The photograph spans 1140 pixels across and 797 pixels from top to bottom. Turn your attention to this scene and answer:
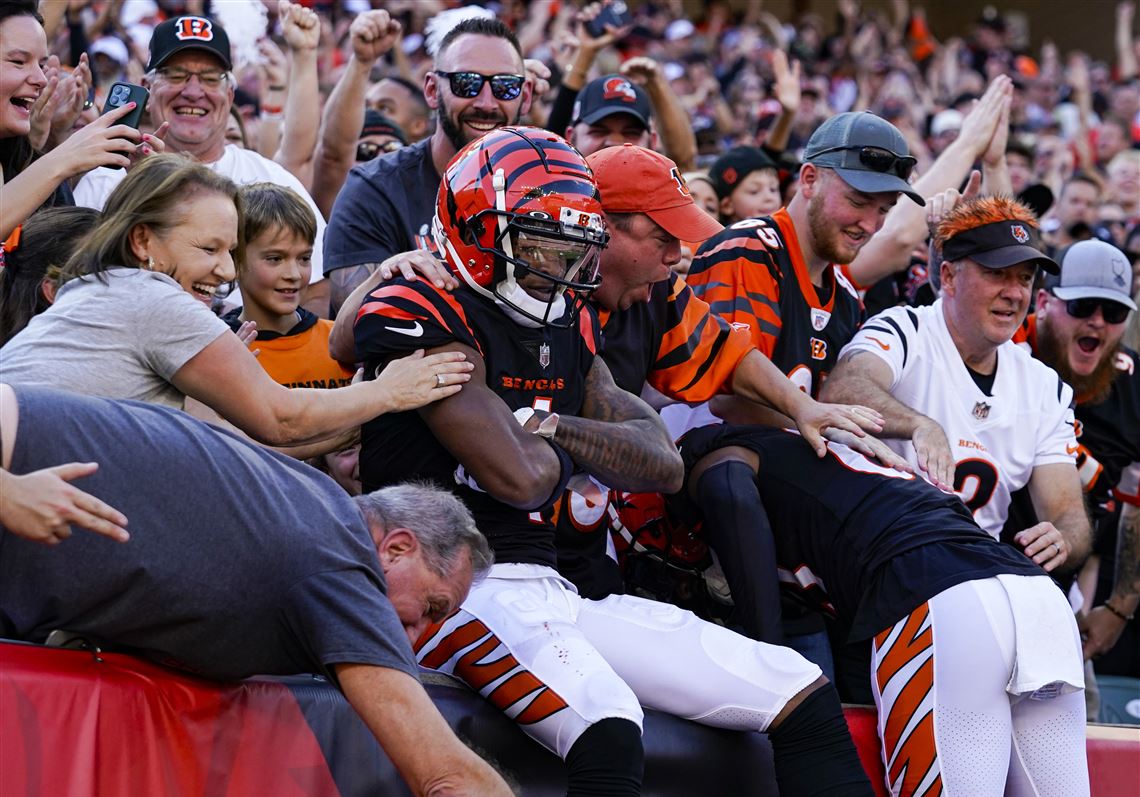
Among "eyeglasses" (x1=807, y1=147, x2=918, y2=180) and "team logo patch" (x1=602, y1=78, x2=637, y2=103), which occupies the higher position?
"team logo patch" (x1=602, y1=78, x2=637, y2=103)

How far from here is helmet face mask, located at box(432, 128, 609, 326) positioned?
12.5 feet

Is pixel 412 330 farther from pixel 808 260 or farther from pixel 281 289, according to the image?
pixel 808 260

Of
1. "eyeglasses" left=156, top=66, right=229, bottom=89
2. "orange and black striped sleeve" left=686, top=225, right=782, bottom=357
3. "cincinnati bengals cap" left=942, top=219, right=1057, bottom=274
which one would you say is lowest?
"orange and black striped sleeve" left=686, top=225, right=782, bottom=357

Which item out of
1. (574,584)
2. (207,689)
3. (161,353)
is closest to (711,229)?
(574,584)

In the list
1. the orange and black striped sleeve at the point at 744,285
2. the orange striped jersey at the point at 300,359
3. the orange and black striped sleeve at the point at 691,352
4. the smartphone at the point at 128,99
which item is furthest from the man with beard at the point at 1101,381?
the smartphone at the point at 128,99

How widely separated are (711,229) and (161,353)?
1739 millimetres

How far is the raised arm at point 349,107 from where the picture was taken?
5727 millimetres

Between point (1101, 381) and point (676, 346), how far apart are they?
2668 millimetres

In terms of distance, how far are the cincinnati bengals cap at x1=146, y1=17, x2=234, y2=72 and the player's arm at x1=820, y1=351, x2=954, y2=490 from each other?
2.60 meters

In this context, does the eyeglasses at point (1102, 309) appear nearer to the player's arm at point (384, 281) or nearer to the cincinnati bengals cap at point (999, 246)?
the cincinnati bengals cap at point (999, 246)

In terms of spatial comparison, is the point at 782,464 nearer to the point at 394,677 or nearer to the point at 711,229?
the point at 711,229


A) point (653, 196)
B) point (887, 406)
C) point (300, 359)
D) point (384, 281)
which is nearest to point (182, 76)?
point (300, 359)

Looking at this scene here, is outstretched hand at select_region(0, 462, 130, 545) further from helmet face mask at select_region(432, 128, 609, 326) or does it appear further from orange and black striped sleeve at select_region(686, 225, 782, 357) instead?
orange and black striped sleeve at select_region(686, 225, 782, 357)

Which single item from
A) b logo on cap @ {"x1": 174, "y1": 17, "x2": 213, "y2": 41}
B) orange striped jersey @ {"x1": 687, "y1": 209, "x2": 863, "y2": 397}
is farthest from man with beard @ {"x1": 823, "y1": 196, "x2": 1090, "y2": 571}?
b logo on cap @ {"x1": 174, "y1": 17, "x2": 213, "y2": 41}
